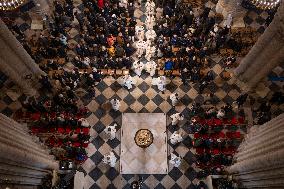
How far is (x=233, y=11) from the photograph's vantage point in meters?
21.8

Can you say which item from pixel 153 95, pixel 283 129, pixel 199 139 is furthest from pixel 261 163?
A: pixel 153 95

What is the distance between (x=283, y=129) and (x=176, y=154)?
22.6ft

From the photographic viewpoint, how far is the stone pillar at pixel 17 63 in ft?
53.9

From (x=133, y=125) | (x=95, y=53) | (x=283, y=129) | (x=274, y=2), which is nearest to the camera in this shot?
(x=283, y=129)

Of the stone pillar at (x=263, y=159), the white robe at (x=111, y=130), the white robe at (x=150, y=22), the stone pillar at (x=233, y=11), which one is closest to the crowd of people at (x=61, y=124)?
the white robe at (x=111, y=130)

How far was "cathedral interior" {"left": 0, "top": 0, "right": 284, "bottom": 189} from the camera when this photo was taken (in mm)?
17469

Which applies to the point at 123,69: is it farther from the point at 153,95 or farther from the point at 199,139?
the point at 199,139

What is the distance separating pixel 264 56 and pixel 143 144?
7036mm

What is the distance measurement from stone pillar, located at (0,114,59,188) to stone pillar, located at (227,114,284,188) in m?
7.98

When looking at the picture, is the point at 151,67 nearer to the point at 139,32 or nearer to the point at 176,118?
the point at 139,32

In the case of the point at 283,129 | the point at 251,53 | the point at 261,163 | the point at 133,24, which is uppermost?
the point at 133,24

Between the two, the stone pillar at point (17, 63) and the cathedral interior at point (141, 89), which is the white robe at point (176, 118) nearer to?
the cathedral interior at point (141, 89)

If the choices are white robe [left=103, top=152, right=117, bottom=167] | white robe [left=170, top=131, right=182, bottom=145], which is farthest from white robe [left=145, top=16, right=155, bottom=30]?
white robe [left=103, top=152, right=117, bottom=167]

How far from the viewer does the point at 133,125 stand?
1912 centimetres
